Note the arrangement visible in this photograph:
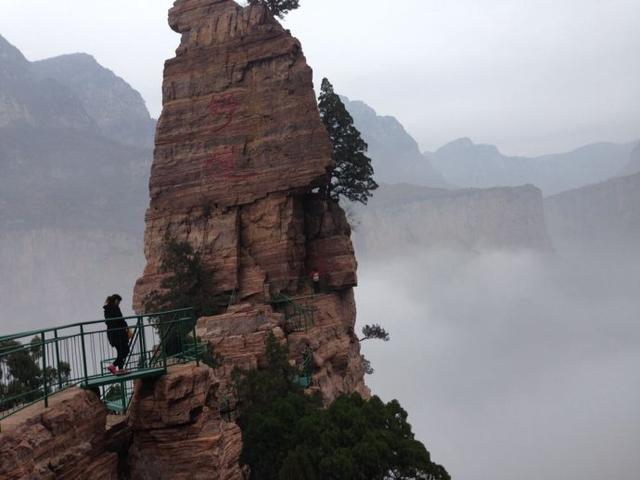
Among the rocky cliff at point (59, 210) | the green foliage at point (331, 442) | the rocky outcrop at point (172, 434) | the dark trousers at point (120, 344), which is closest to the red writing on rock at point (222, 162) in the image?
the green foliage at point (331, 442)

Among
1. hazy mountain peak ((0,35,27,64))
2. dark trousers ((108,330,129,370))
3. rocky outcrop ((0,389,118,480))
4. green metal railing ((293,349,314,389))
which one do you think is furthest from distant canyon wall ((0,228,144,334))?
rocky outcrop ((0,389,118,480))

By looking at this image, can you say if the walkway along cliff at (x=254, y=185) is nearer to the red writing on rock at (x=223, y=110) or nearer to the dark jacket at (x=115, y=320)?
the red writing on rock at (x=223, y=110)

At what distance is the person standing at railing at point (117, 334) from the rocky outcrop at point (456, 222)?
532ft

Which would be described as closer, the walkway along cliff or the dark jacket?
the dark jacket

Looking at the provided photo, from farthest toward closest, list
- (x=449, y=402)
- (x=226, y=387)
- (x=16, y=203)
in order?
(x=16, y=203) → (x=449, y=402) → (x=226, y=387)

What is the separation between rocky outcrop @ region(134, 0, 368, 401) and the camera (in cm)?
3228

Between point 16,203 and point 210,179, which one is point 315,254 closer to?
point 210,179

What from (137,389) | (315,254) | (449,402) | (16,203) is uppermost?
(16,203)

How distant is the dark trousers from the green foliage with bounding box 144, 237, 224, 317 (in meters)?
16.9

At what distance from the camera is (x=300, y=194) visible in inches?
1310

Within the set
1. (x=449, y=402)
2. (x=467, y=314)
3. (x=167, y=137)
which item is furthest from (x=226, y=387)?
(x=467, y=314)

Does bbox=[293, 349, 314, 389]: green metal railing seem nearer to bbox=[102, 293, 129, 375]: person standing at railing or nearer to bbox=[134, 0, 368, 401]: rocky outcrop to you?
bbox=[134, 0, 368, 401]: rocky outcrop

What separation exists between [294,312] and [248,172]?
25.7ft

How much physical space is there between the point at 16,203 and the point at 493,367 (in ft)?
399
